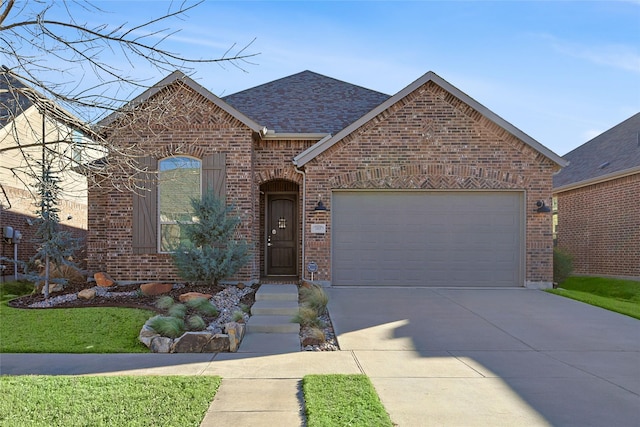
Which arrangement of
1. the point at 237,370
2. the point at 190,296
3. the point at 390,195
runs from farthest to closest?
the point at 390,195 < the point at 190,296 < the point at 237,370

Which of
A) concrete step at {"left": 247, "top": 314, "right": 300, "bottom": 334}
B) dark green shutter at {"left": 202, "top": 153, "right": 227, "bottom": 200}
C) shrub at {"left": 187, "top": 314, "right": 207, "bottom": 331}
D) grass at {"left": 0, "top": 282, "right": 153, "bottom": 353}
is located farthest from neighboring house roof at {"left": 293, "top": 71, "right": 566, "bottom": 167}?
grass at {"left": 0, "top": 282, "right": 153, "bottom": 353}

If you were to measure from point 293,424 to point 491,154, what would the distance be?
363 inches

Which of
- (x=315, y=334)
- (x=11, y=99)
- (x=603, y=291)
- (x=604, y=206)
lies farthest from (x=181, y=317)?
(x=604, y=206)

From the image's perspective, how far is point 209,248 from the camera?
10023 mm

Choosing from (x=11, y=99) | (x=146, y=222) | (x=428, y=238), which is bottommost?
(x=428, y=238)

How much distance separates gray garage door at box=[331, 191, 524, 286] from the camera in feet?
37.1

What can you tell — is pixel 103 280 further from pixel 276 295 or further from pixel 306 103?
pixel 306 103

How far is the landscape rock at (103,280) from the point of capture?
34.8 feet

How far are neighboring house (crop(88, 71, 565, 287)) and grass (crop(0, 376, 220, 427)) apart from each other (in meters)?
6.12

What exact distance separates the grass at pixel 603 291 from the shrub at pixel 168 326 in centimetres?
846

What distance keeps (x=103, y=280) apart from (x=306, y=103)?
7.69 m

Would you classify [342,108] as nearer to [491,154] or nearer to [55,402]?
[491,154]

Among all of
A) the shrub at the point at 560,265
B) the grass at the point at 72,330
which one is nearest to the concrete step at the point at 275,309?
the grass at the point at 72,330

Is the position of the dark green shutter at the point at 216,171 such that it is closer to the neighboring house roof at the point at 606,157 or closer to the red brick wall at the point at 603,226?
the neighboring house roof at the point at 606,157
